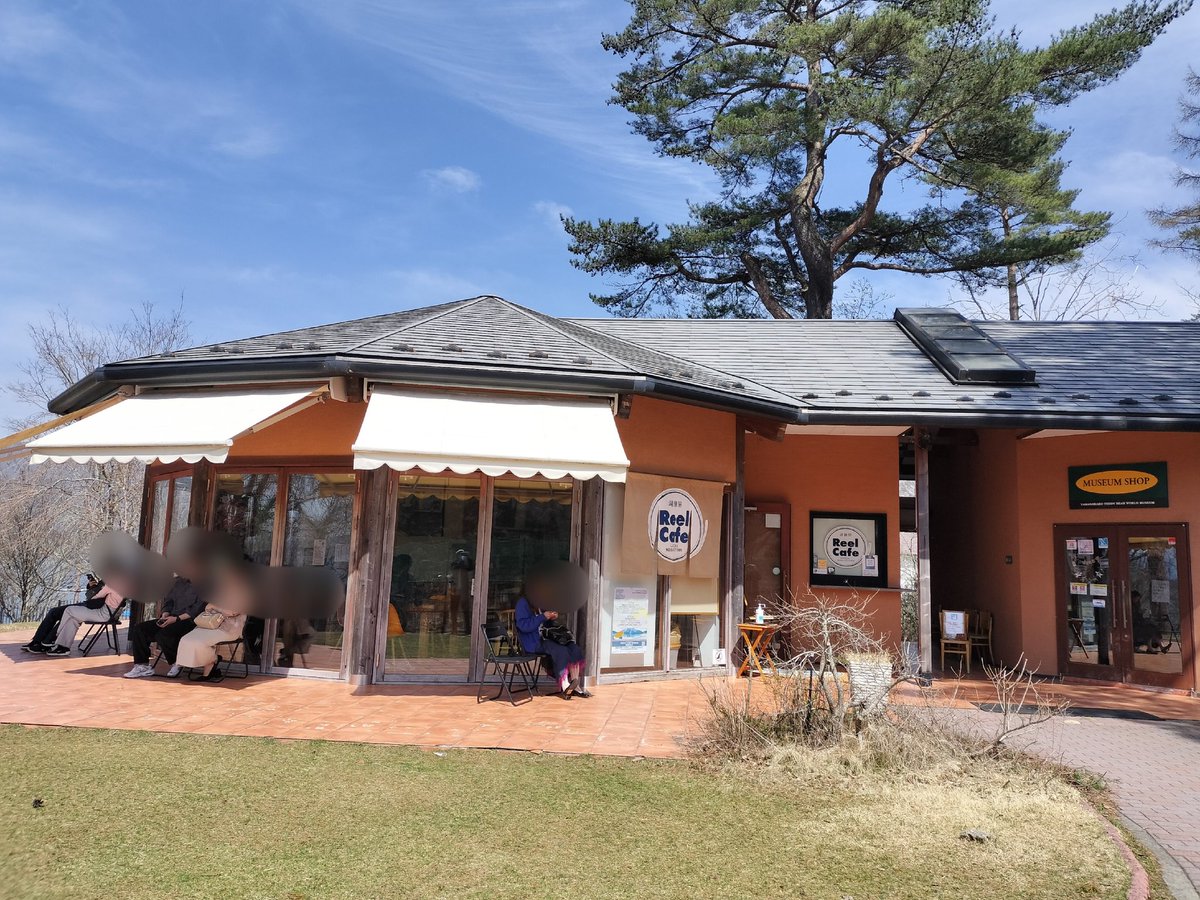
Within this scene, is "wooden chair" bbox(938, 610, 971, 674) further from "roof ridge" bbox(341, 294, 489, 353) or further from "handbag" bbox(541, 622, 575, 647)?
"roof ridge" bbox(341, 294, 489, 353)

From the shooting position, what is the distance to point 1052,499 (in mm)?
13586

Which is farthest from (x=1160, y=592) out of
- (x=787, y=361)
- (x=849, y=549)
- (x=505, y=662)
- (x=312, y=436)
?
(x=312, y=436)

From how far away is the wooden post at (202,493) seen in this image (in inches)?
447

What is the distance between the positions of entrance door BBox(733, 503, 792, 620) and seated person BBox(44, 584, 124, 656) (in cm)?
1021

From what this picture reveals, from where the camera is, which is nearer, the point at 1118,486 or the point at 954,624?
the point at 1118,486

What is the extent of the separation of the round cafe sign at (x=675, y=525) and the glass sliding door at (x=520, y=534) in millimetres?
1287

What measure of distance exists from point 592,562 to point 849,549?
5.64 m

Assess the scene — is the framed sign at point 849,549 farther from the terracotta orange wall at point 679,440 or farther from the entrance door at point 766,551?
the terracotta orange wall at point 679,440

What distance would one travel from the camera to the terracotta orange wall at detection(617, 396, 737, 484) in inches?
441

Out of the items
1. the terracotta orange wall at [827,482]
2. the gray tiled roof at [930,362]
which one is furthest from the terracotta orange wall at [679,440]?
the terracotta orange wall at [827,482]

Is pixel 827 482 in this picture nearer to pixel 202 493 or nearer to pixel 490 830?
pixel 202 493

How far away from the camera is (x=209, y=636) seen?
34.0 feet

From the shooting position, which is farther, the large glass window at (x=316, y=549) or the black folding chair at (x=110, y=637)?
the black folding chair at (x=110, y=637)

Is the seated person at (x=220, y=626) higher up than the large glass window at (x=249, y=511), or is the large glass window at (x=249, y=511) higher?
the large glass window at (x=249, y=511)
